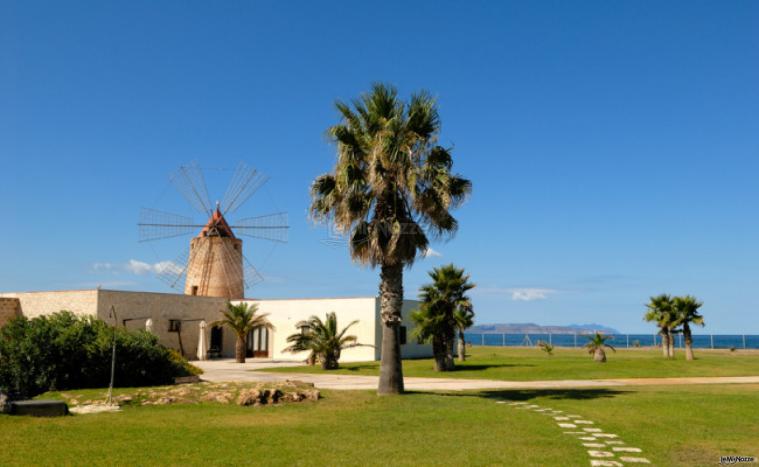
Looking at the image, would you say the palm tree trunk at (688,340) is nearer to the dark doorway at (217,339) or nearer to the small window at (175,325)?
the dark doorway at (217,339)

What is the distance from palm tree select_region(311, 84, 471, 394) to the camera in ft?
64.8

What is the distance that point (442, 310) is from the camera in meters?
31.3

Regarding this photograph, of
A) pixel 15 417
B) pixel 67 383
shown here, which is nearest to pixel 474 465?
pixel 15 417

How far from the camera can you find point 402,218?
66.7 feet

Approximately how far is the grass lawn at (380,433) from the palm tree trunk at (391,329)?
849 millimetres

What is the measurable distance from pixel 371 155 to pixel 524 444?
417 inches

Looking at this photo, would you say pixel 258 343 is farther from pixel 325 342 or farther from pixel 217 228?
pixel 325 342

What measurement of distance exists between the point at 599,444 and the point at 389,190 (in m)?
10.7

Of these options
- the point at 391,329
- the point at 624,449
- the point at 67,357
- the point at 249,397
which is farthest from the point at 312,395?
the point at 624,449

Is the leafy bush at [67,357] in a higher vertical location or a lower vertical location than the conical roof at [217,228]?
lower

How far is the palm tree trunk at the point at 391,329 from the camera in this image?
64.9ft

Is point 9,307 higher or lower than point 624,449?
higher

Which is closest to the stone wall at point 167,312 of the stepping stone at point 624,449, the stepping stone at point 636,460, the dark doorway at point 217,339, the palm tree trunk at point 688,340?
the dark doorway at point 217,339

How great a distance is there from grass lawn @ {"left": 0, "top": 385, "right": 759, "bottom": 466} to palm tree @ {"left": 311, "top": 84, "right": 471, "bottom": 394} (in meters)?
3.76
